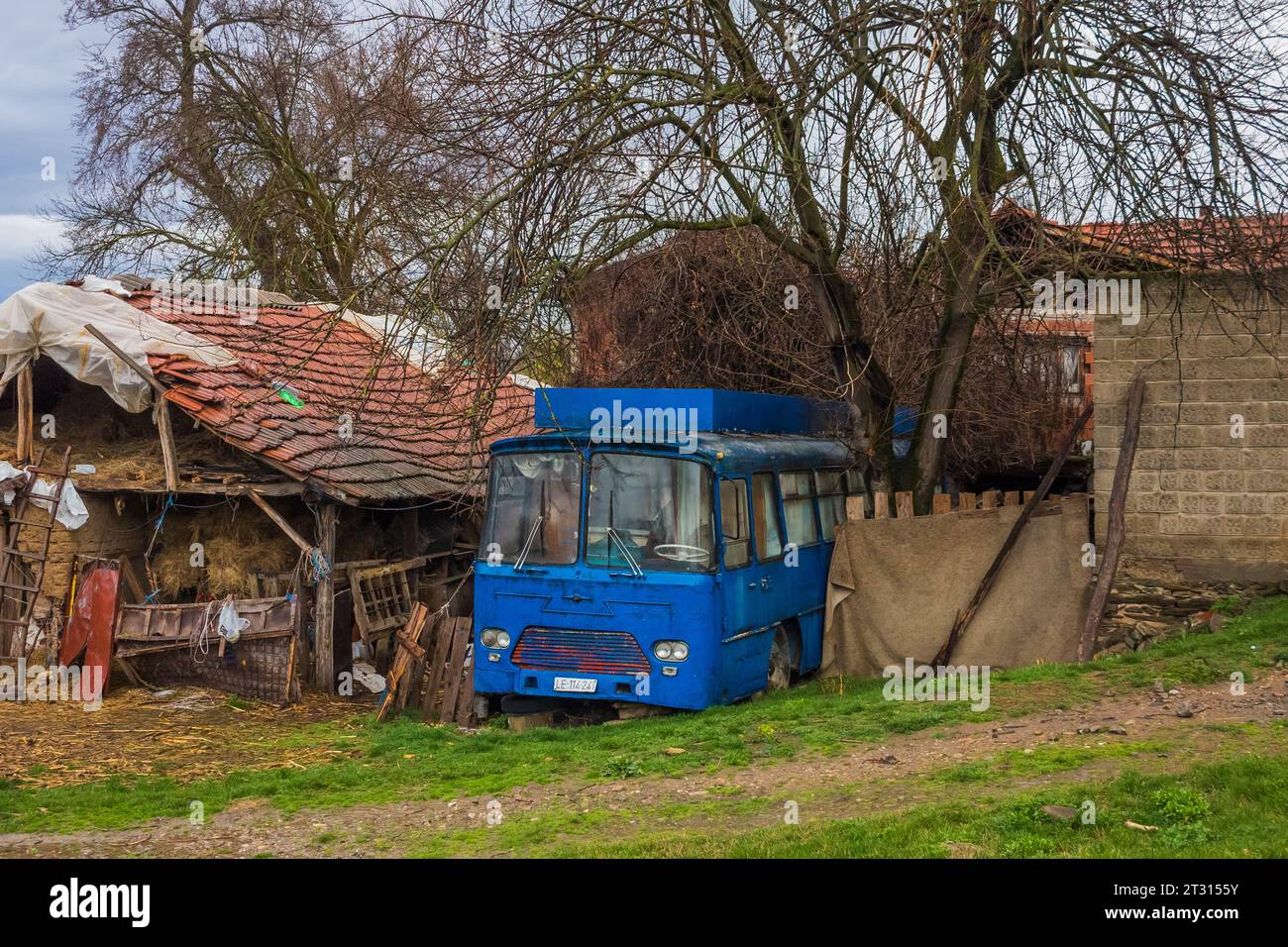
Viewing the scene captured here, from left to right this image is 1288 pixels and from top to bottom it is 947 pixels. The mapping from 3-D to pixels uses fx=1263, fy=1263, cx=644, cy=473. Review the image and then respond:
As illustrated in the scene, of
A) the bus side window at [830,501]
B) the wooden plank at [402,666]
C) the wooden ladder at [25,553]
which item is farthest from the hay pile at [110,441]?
the bus side window at [830,501]

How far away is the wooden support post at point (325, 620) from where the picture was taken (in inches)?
567

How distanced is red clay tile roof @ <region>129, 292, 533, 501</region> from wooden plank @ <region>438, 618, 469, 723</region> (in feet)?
4.60

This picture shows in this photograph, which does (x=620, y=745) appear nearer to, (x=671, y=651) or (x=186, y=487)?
(x=671, y=651)

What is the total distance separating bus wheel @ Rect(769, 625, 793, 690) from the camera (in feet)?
41.2

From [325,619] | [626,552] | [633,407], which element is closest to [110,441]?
[325,619]

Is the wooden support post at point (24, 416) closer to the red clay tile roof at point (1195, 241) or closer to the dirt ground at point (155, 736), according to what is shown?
the dirt ground at point (155, 736)

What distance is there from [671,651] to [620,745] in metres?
1.20

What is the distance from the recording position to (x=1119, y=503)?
39.4 ft

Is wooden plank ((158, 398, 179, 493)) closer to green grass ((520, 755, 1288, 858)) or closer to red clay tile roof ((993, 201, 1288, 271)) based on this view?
green grass ((520, 755, 1288, 858))

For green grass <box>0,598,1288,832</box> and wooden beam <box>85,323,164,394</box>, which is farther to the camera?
wooden beam <box>85,323,164,394</box>

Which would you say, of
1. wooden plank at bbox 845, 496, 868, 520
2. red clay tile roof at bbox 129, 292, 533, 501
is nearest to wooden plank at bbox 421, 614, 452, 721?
red clay tile roof at bbox 129, 292, 533, 501

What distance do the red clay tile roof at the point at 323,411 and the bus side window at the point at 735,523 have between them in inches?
89.3

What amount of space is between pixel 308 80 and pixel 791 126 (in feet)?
69.3
